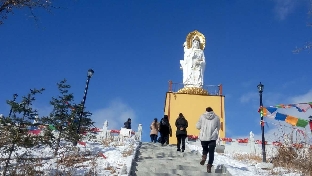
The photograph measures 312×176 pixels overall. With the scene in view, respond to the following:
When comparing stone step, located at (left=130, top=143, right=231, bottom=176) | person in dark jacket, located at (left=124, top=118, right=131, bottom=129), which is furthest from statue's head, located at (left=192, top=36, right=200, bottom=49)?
stone step, located at (left=130, top=143, right=231, bottom=176)

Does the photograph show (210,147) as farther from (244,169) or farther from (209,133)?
(244,169)

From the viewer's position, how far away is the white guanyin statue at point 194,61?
81.8 ft

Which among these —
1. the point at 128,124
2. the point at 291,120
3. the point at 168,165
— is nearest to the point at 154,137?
the point at 128,124

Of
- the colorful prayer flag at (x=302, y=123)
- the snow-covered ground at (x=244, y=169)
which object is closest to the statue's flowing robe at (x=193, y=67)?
the colorful prayer flag at (x=302, y=123)

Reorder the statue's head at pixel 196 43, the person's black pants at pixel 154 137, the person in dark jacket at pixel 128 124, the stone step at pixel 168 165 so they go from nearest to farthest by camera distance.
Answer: the stone step at pixel 168 165
the person's black pants at pixel 154 137
the person in dark jacket at pixel 128 124
the statue's head at pixel 196 43

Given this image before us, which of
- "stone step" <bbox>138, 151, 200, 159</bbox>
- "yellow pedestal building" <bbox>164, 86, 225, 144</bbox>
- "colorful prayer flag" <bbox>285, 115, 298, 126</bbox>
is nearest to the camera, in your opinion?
"stone step" <bbox>138, 151, 200, 159</bbox>

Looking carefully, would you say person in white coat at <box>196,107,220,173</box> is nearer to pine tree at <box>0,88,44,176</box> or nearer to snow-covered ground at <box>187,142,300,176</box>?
snow-covered ground at <box>187,142,300,176</box>

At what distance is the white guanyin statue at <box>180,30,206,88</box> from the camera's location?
81.8 ft

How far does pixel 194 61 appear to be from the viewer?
25.6m

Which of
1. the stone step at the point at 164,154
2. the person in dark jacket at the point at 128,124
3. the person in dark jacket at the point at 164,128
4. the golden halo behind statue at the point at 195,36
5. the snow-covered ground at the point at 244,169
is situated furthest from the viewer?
the golden halo behind statue at the point at 195,36

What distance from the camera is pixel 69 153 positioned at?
35.6 ft

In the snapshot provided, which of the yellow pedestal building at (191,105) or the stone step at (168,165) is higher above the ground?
the yellow pedestal building at (191,105)

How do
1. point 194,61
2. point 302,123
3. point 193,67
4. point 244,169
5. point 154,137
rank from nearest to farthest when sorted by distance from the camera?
point 244,169 → point 302,123 → point 154,137 → point 193,67 → point 194,61

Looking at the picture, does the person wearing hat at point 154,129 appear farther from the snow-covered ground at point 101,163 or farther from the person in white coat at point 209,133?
the person in white coat at point 209,133
